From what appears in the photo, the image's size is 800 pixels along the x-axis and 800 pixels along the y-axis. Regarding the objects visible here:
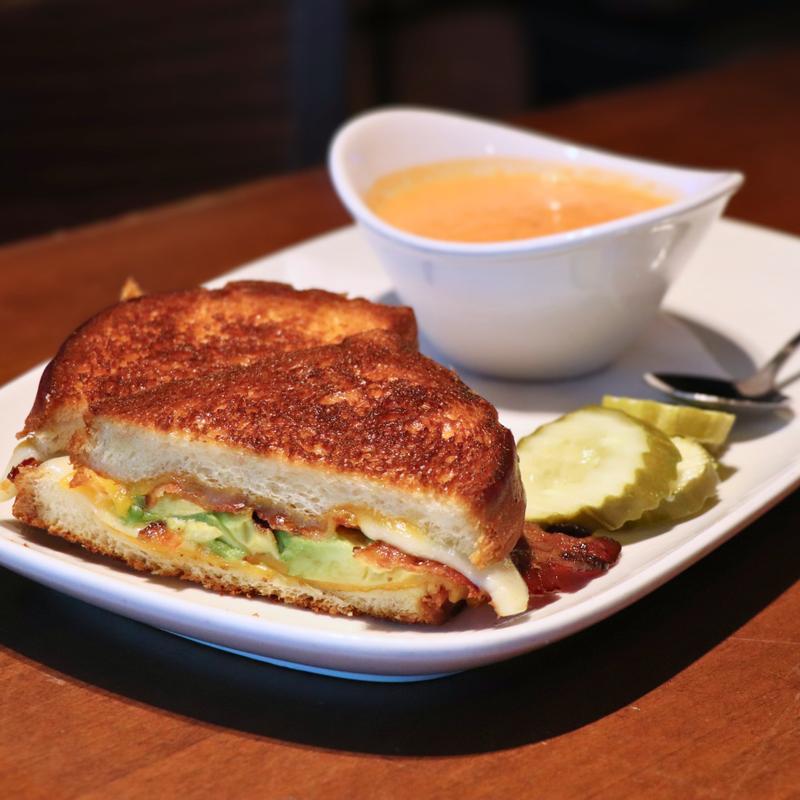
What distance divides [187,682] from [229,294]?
0.78 m

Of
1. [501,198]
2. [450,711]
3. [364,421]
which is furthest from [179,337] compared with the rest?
[501,198]

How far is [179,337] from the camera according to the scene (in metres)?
1.88

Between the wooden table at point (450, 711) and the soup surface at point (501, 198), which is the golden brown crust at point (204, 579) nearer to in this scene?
the wooden table at point (450, 711)

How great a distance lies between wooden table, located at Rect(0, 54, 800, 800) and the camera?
1.29 m

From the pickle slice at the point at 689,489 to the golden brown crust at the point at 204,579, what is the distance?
1.31 feet

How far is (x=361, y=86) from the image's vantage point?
7.12 meters

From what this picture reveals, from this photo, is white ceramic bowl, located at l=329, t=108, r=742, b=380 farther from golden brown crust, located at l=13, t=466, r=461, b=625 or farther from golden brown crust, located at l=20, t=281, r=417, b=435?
golden brown crust, located at l=13, t=466, r=461, b=625

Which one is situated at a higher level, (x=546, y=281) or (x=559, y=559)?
(x=546, y=281)

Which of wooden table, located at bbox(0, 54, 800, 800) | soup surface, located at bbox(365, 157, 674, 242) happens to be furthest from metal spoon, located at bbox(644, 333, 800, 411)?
soup surface, located at bbox(365, 157, 674, 242)

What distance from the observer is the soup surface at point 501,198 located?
232 cm

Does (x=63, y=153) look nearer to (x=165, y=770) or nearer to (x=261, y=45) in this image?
(x=261, y=45)

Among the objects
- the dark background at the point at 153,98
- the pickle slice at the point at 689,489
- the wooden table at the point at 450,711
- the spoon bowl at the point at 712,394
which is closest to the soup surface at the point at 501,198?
the spoon bowl at the point at 712,394

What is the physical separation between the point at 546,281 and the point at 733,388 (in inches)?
15.9

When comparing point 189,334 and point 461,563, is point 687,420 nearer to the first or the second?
point 461,563
